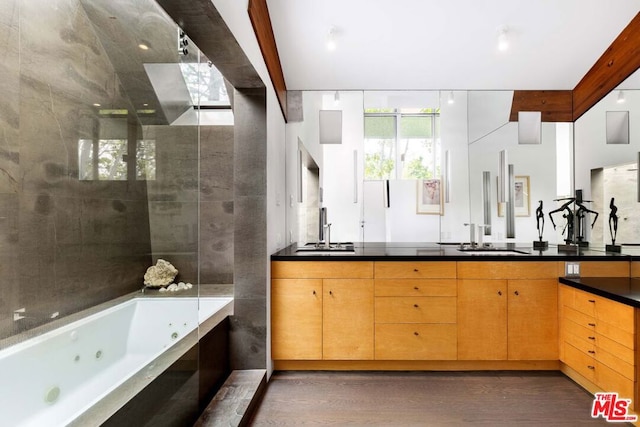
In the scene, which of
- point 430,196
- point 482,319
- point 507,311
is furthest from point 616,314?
point 430,196

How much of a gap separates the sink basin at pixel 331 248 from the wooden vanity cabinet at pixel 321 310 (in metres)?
0.37

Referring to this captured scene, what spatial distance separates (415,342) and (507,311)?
0.74 metres

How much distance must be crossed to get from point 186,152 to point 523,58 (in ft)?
9.61

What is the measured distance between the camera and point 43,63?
5.04 ft

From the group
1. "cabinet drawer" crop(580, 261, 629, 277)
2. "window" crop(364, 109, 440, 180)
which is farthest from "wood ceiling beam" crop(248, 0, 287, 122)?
"cabinet drawer" crop(580, 261, 629, 277)

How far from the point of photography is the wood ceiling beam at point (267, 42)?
2.20 m

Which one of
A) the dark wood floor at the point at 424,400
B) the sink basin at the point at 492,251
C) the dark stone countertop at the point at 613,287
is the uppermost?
the sink basin at the point at 492,251

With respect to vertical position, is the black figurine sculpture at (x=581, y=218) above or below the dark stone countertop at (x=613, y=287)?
above

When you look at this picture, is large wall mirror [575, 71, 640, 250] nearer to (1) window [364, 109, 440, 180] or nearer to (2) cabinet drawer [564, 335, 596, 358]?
(2) cabinet drawer [564, 335, 596, 358]

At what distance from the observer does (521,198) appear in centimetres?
328

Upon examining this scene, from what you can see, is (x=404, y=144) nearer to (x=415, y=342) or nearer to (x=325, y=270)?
(x=325, y=270)

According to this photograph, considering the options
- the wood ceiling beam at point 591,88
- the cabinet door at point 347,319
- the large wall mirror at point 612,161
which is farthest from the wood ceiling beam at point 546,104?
the cabinet door at point 347,319

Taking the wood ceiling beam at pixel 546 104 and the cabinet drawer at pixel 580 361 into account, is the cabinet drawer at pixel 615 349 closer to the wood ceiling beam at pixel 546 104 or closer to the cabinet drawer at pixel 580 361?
the cabinet drawer at pixel 580 361

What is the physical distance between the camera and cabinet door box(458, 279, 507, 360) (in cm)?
258
